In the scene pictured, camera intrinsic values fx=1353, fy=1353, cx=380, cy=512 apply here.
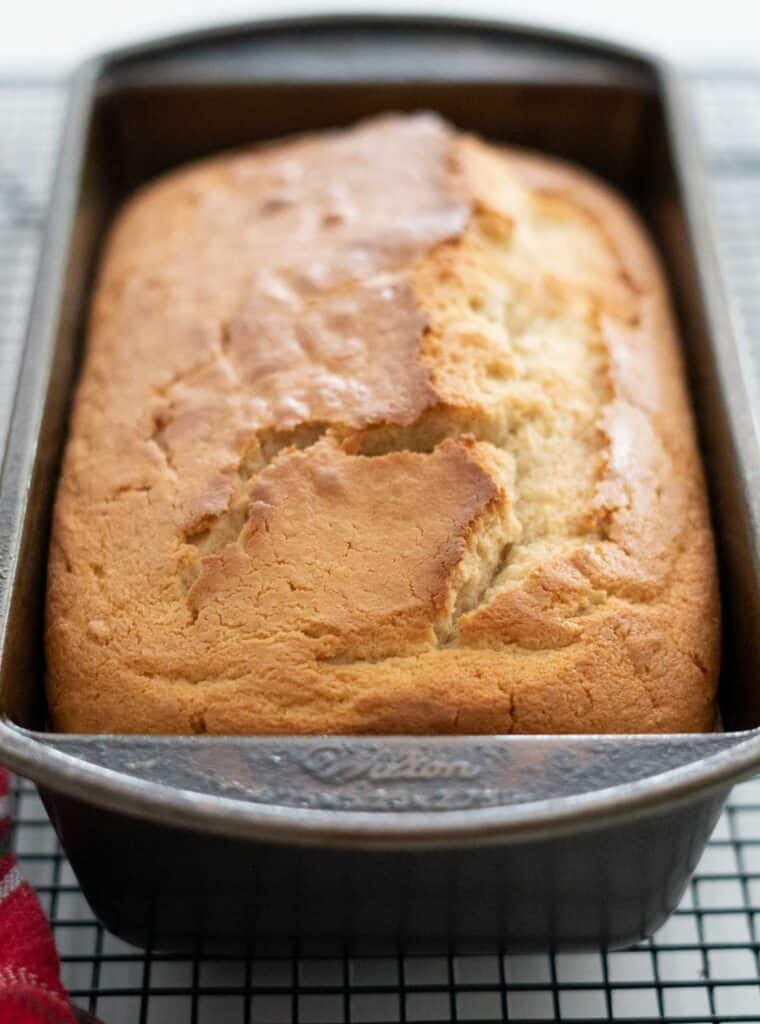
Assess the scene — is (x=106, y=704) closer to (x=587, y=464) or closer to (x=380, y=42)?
(x=587, y=464)

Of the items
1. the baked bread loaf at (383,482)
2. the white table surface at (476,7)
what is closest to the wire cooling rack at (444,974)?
the baked bread loaf at (383,482)

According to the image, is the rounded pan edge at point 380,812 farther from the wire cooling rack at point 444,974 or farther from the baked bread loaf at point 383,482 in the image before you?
the wire cooling rack at point 444,974

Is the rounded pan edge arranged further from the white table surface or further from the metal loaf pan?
the white table surface

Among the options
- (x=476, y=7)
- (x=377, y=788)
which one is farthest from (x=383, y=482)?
(x=476, y=7)

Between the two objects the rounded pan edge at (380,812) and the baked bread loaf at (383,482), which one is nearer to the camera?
the rounded pan edge at (380,812)

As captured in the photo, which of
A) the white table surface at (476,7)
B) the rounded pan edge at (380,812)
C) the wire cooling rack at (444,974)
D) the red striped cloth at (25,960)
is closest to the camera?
the rounded pan edge at (380,812)
